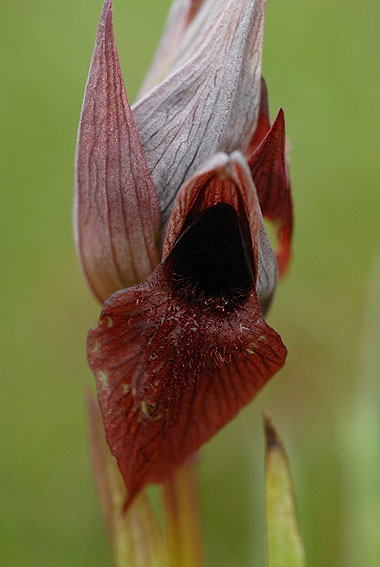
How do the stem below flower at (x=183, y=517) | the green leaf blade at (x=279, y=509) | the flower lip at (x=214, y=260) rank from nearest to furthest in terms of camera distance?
the flower lip at (x=214, y=260), the green leaf blade at (x=279, y=509), the stem below flower at (x=183, y=517)

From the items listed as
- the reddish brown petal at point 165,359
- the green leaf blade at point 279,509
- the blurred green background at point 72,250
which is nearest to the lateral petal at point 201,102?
the reddish brown petal at point 165,359

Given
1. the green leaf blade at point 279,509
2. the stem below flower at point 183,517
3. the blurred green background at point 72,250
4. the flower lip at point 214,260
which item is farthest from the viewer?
the blurred green background at point 72,250

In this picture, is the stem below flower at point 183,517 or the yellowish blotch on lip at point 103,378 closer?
the yellowish blotch on lip at point 103,378

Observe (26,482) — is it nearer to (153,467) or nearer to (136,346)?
(153,467)

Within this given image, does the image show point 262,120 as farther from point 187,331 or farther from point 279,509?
point 279,509

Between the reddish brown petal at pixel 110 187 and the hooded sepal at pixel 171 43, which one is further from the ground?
the hooded sepal at pixel 171 43

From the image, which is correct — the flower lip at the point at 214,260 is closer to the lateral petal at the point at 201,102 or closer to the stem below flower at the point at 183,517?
the lateral petal at the point at 201,102
